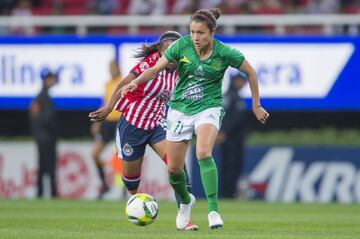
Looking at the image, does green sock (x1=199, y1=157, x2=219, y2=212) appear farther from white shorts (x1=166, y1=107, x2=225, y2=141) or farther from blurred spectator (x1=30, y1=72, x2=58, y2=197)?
blurred spectator (x1=30, y1=72, x2=58, y2=197)

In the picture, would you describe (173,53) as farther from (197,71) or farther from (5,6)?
(5,6)

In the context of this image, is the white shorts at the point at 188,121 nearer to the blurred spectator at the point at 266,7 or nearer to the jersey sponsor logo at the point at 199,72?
the jersey sponsor logo at the point at 199,72

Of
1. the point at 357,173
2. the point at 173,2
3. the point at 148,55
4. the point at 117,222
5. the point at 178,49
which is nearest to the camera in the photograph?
the point at 178,49

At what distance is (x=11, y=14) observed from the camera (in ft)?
81.3

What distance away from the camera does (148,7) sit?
23.9 metres

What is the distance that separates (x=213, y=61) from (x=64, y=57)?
12724 mm

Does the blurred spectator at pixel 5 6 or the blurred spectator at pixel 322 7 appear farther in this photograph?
the blurred spectator at pixel 5 6

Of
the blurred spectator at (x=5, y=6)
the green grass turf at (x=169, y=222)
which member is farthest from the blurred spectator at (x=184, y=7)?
the green grass turf at (x=169, y=222)

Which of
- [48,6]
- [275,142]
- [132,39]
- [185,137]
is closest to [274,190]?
[275,142]

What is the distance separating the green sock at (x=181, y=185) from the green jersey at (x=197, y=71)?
2.38 feet

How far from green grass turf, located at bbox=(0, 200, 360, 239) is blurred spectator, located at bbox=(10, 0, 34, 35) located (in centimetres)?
595

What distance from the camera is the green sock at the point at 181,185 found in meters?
11.3

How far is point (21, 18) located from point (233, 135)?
215 inches

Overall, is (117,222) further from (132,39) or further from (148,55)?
(132,39)
